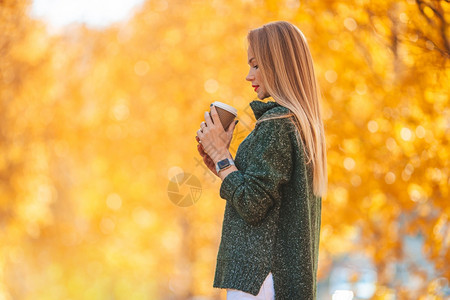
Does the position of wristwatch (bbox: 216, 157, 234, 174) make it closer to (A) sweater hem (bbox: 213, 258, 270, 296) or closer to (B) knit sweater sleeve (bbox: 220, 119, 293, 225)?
(B) knit sweater sleeve (bbox: 220, 119, 293, 225)

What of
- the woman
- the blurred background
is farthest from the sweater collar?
the blurred background

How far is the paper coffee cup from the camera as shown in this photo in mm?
1505

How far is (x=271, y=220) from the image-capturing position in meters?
1.45

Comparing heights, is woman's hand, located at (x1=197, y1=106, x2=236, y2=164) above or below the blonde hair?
below

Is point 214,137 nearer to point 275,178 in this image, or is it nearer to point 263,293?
point 275,178

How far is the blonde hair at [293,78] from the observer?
149 centimetres

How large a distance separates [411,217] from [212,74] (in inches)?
170

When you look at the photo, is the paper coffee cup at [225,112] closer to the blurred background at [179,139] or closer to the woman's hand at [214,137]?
the woman's hand at [214,137]

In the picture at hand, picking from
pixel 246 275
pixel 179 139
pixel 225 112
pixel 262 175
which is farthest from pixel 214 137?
pixel 179 139

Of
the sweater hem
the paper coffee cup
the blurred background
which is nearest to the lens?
the sweater hem

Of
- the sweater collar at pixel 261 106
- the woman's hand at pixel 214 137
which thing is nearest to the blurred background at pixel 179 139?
the woman's hand at pixel 214 137

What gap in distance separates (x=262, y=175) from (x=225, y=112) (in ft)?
0.70

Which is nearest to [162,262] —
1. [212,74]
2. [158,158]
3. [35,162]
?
[158,158]

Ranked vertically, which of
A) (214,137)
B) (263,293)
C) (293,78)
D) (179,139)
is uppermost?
(179,139)
